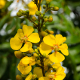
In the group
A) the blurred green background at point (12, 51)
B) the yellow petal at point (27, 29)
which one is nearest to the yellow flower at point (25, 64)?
the yellow petal at point (27, 29)

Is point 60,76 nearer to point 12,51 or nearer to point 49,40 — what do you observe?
point 49,40

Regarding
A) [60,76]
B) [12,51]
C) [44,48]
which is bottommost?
[12,51]

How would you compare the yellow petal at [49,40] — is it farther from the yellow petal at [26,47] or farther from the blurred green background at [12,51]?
the blurred green background at [12,51]

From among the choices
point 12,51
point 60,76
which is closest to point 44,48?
point 60,76

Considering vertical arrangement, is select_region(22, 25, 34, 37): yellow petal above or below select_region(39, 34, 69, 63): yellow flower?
above

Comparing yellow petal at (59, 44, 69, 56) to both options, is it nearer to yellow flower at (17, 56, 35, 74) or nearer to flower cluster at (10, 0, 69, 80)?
flower cluster at (10, 0, 69, 80)

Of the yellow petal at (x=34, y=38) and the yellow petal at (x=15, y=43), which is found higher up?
the yellow petal at (x=34, y=38)

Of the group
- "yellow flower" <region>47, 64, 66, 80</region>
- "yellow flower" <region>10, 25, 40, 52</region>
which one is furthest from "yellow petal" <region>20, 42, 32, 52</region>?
"yellow flower" <region>47, 64, 66, 80</region>

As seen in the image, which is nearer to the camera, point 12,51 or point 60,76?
point 60,76

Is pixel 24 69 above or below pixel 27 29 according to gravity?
below
